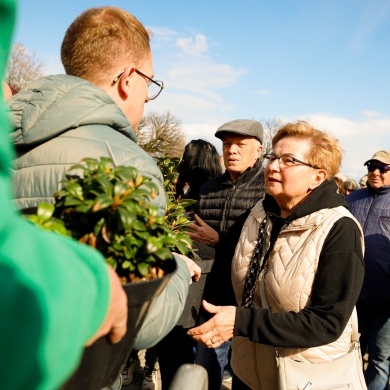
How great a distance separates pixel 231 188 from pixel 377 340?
2.05m

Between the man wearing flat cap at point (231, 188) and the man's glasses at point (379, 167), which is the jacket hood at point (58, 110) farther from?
the man's glasses at point (379, 167)

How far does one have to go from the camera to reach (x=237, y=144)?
13.6 ft

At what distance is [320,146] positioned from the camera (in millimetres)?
2822

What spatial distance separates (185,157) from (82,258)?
426 cm

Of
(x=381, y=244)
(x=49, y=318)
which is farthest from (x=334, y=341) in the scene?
(x=381, y=244)

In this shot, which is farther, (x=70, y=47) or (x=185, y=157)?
(x=185, y=157)

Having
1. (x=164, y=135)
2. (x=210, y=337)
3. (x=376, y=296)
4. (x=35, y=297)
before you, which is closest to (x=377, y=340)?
(x=376, y=296)

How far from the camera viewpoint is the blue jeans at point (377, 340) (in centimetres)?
435

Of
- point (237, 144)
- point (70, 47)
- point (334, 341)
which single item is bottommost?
point (334, 341)

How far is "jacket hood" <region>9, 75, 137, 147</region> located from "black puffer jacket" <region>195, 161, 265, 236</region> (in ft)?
8.05

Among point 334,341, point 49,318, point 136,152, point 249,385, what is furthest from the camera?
point 249,385

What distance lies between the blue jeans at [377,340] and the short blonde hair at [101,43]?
3676 mm

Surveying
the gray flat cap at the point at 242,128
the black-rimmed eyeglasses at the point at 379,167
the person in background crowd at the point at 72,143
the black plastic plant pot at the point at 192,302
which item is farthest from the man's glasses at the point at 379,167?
the person in background crowd at the point at 72,143

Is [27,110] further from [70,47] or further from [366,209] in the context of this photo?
[366,209]
